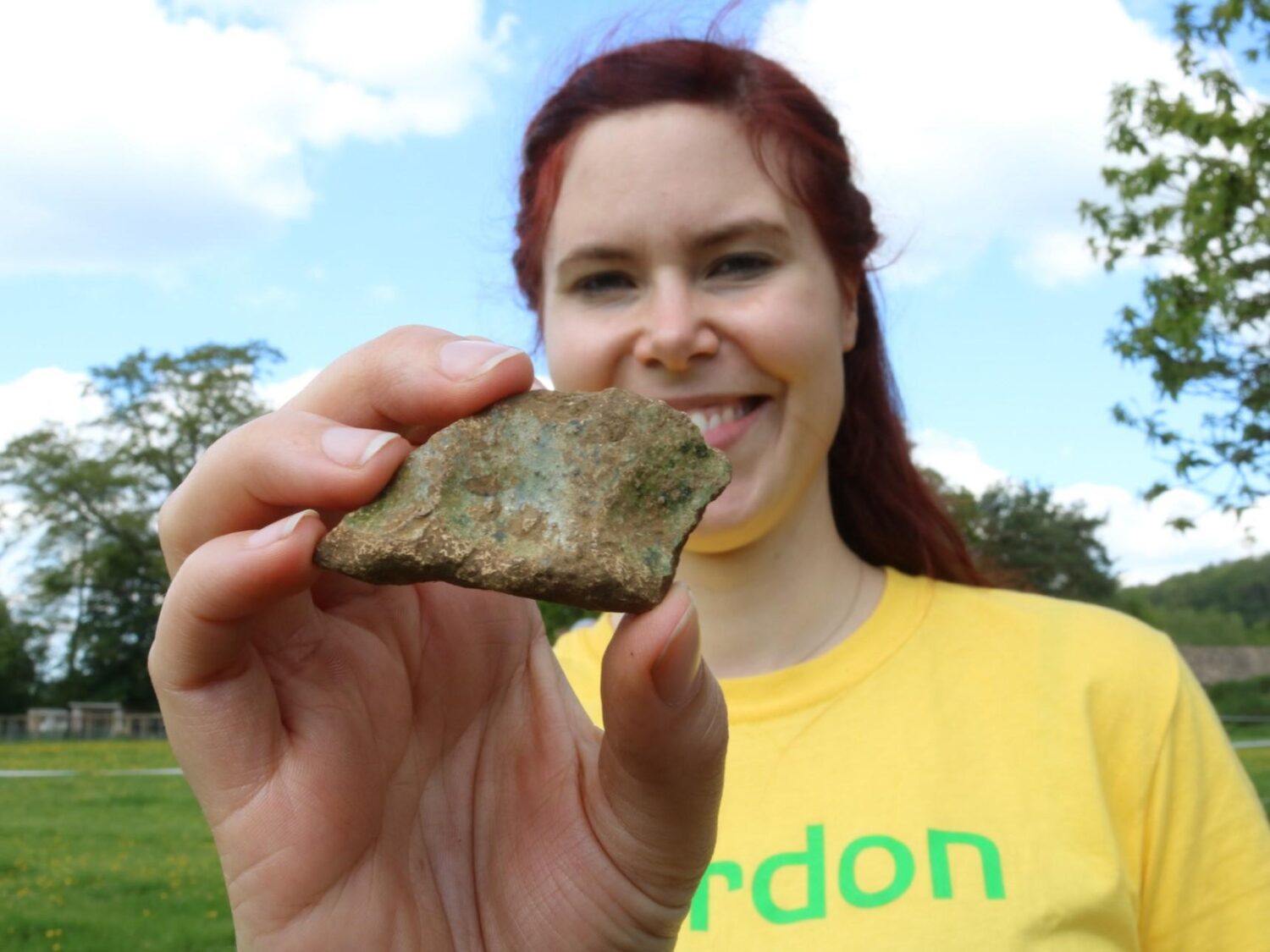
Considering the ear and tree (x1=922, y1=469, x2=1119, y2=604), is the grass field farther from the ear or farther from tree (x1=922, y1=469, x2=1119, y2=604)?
tree (x1=922, y1=469, x2=1119, y2=604)

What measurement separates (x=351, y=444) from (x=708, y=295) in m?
1.24

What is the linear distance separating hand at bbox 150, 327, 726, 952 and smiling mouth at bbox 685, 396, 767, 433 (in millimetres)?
913

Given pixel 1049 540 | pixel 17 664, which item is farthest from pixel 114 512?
pixel 1049 540

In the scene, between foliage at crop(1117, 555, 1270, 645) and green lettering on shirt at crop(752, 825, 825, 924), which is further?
foliage at crop(1117, 555, 1270, 645)

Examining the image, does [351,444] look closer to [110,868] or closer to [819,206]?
[819,206]

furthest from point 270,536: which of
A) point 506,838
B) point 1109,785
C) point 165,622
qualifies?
point 1109,785

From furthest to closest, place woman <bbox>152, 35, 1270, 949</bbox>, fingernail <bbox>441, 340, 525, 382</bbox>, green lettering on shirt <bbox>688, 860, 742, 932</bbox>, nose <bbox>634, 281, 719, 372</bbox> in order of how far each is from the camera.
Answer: nose <bbox>634, 281, 719, 372</bbox> → green lettering on shirt <bbox>688, 860, 742, 932</bbox> → fingernail <bbox>441, 340, 525, 382</bbox> → woman <bbox>152, 35, 1270, 949</bbox>

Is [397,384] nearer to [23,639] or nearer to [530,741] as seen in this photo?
[530,741]

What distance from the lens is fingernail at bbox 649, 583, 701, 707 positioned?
1.74 m

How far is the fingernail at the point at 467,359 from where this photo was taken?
1.95 m

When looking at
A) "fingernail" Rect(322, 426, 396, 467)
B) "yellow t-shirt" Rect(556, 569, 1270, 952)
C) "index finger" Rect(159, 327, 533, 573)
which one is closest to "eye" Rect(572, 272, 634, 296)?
"index finger" Rect(159, 327, 533, 573)

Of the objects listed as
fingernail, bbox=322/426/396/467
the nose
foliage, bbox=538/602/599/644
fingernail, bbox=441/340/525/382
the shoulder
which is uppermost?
foliage, bbox=538/602/599/644

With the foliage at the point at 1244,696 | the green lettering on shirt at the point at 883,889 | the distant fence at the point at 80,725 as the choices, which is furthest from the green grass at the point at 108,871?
the foliage at the point at 1244,696

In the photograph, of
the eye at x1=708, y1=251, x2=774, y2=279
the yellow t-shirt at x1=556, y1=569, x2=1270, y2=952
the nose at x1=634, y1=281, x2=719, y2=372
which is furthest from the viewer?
the eye at x1=708, y1=251, x2=774, y2=279
